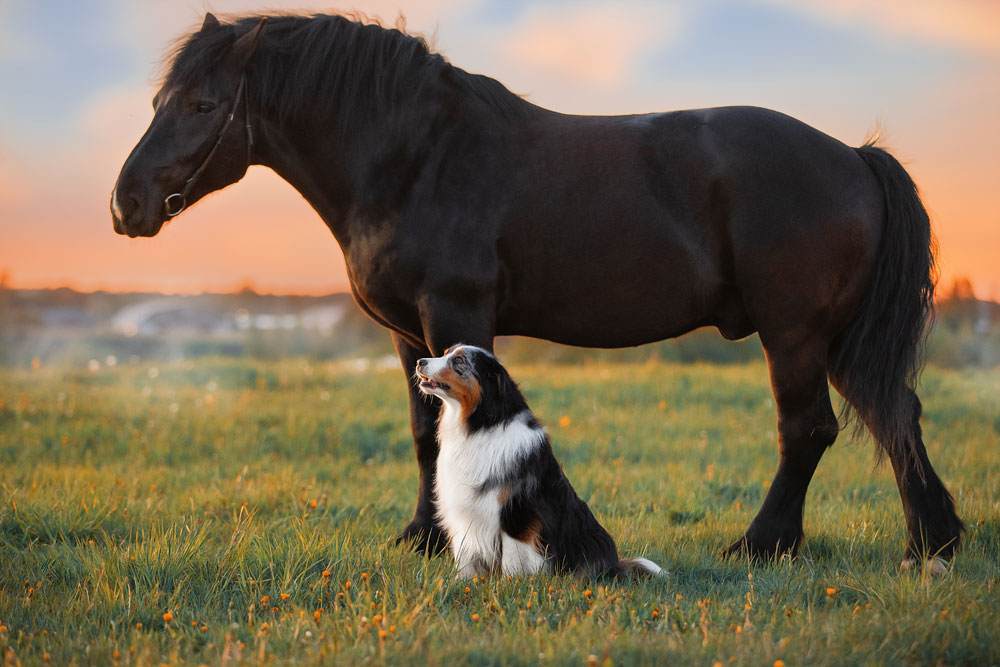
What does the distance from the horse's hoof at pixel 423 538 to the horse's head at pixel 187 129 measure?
2157 mm

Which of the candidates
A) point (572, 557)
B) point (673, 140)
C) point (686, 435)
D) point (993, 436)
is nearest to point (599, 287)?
point (673, 140)

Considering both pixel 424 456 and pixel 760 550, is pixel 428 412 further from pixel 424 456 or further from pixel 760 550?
pixel 760 550

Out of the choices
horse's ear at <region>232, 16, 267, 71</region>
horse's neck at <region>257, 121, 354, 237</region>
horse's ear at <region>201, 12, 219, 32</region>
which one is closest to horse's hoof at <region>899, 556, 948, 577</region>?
horse's neck at <region>257, 121, 354, 237</region>

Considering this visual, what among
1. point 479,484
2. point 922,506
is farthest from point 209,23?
point 922,506

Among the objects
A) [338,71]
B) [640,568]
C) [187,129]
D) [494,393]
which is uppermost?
[338,71]

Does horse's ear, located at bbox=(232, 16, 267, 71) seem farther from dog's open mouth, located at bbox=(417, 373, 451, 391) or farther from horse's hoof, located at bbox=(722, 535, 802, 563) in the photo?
horse's hoof, located at bbox=(722, 535, 802, 563)

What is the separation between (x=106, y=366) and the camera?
1326 cm

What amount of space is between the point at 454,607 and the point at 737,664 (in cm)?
126

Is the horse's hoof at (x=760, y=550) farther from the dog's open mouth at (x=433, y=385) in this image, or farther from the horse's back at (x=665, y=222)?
the dog's open mouth at (x=433, y=385)

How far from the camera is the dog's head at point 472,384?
12.3ft

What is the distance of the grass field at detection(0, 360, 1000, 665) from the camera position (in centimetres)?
299

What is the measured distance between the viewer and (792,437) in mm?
4418

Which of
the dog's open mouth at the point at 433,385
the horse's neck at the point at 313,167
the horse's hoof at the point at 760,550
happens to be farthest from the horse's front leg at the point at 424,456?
the horse's hoof at the point at 760,550

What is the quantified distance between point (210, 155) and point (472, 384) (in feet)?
6.29
